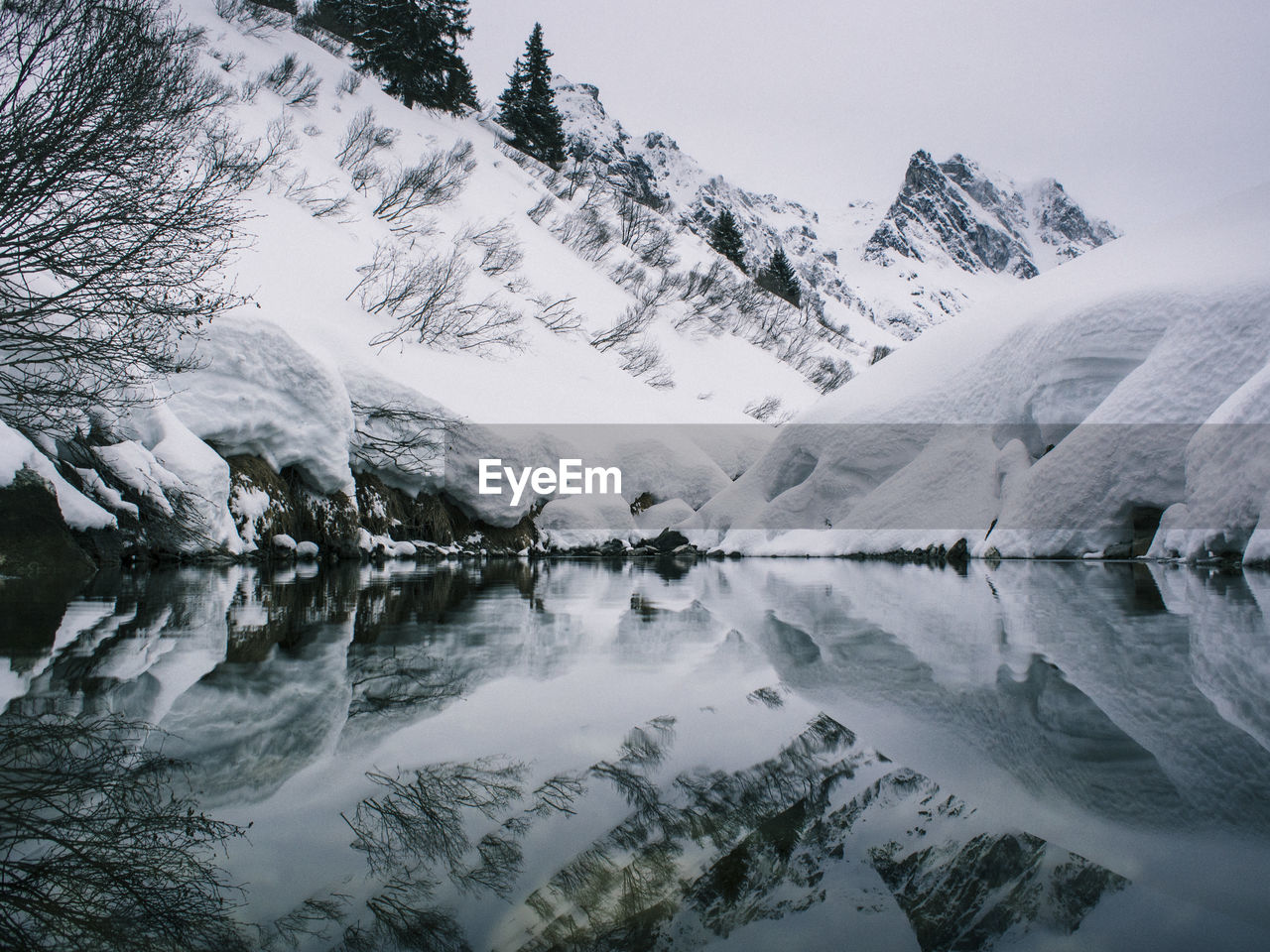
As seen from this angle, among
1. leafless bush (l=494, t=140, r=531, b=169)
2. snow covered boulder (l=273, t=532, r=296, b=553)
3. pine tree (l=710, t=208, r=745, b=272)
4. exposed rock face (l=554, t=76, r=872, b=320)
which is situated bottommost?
snow covered boulder (l=273, t=532, r=296, b=553)

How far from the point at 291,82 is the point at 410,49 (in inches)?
310

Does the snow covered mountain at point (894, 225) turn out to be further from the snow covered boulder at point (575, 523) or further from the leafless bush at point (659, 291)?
the snow covered boulder at point (575, 523)

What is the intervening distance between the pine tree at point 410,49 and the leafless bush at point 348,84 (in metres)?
2.96

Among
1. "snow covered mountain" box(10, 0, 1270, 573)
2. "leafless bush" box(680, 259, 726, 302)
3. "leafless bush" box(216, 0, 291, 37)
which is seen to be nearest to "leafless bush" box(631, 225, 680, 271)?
"leafless bush" box(680, 259, 726, 302)

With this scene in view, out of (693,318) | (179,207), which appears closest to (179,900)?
(179,207)

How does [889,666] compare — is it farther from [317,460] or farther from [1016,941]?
[317,460]

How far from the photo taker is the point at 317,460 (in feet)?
29.9

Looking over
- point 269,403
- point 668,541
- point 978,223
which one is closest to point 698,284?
point 668,541

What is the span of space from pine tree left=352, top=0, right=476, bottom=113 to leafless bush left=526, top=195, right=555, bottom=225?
6.95m

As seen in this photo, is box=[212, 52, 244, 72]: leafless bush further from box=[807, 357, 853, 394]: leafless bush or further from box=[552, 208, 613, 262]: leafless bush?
box=[807, 357, 853, 394]: leafless bush

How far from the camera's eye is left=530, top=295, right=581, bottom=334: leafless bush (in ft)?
60.0

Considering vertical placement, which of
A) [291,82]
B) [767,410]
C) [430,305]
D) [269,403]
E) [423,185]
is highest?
[291,82]

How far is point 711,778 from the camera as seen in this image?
127 centimetres

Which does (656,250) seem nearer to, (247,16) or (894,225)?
(247,16)
